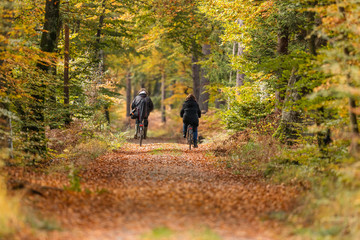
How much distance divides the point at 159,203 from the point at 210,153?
736cm

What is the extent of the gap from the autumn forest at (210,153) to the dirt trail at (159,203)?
0.10 feet

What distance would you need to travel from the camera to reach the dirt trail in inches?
206

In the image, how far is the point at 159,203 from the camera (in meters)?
6.64

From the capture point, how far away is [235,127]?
50.0 ft

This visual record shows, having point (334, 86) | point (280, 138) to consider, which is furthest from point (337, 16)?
point (280, 138)

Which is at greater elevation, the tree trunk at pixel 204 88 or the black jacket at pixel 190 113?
the tree trunk at pixel 204 88

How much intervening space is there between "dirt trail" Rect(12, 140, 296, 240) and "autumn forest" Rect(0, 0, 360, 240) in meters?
0.03

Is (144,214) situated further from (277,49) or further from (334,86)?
(277,49)

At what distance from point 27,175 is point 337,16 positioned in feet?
22.3

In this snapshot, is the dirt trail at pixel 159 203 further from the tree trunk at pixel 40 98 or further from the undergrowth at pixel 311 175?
the tree trunk at pixel 40 98

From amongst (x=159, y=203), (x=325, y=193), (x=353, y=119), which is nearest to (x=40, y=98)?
(x=159, y=203)

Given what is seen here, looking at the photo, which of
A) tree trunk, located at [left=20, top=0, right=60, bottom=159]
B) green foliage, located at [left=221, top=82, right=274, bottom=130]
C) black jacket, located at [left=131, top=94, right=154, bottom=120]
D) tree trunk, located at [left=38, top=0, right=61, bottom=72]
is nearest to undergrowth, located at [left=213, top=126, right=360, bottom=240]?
Result: green foliage, located at [left=221, top=82, right=274, bottom=130]

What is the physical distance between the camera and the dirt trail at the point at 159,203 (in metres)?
5.24

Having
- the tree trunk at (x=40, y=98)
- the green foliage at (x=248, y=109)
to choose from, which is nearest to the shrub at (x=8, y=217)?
the tree trunk at (x=40, y=98)
